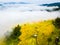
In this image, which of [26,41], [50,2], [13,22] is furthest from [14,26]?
[50,2]

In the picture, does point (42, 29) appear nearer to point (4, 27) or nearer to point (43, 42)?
point (43, 42)

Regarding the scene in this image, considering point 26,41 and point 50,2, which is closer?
point 26,41

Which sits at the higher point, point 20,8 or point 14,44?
point 20,8

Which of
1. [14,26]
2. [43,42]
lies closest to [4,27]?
[14,26]

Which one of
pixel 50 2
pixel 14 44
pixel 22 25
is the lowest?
pixel 14 44

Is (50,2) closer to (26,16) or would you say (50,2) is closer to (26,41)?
(26,16)

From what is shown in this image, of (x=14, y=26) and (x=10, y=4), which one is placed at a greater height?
(x=10, y=4)
